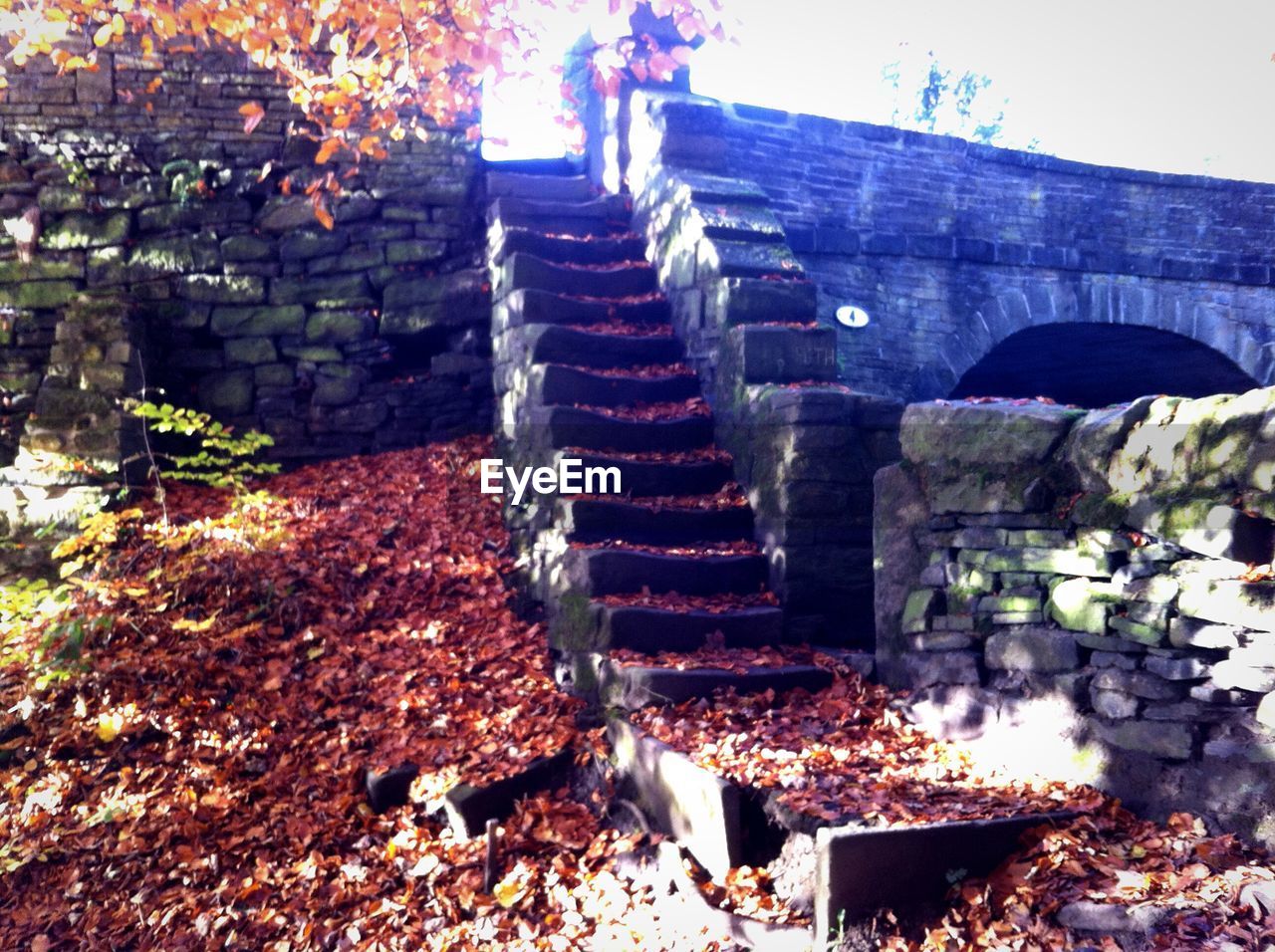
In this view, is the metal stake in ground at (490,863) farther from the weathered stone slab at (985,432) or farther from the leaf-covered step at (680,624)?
the weathered stone slab at (985,432)

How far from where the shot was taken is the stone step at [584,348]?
627cm

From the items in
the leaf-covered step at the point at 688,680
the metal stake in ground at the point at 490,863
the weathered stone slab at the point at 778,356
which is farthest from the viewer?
the weathered stone slab at the point at 778,356

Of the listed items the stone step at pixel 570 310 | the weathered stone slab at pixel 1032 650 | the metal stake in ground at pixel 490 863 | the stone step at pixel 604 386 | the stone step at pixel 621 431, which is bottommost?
the metal stake in ground at pixel 490 863

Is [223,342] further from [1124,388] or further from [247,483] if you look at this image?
[1124,388]

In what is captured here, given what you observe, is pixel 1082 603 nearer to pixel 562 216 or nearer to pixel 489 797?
pixel 489 797

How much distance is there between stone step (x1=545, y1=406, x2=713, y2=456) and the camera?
5828 mm

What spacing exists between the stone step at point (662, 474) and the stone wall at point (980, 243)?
2560 mm

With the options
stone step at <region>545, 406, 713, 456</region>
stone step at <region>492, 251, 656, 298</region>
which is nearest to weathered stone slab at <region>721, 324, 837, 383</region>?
stone step at <region>545, 406, 713, 456</region>

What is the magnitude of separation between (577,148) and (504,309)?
8.53 feet

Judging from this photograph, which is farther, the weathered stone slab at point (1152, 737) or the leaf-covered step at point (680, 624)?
the leaf-covered step at point (680, 624)

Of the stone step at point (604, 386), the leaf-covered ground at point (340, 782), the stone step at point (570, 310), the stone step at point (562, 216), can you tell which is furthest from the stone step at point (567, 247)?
the leaf-covered ground at point (340, 782)

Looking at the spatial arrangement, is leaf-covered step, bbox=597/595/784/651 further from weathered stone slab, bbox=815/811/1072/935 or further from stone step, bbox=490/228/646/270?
stone step, bbox=490/228/646/270

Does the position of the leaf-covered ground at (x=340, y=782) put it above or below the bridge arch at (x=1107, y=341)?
below

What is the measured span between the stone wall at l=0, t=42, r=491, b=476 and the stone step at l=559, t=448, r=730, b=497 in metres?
2.03
